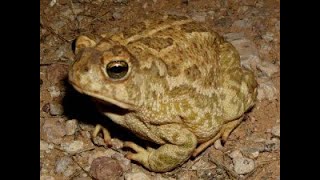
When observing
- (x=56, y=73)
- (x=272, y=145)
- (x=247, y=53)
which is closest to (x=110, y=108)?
(x=56, y=73)

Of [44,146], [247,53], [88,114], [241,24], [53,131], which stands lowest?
[44,146]

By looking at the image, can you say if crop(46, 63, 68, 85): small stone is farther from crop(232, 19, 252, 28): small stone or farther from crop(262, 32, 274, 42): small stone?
crop(262, 32, 274, 42): small stone

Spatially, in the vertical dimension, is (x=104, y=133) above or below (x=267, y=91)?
below

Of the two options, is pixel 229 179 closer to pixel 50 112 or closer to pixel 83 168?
pixel 83 168

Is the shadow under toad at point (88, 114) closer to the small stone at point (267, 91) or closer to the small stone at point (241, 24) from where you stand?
the small stone at point (267, 91)

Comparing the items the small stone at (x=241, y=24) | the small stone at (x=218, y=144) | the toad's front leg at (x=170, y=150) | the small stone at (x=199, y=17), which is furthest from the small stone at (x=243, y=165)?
the small stone at (x=199, y=17)

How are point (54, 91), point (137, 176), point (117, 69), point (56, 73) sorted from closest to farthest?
point (117, 69)
point (137, 176)
point (54, 91)
point (56, 73)

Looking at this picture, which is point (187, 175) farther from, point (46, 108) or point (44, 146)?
point (46, 108)

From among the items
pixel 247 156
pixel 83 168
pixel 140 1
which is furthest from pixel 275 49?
pixel 83 168
